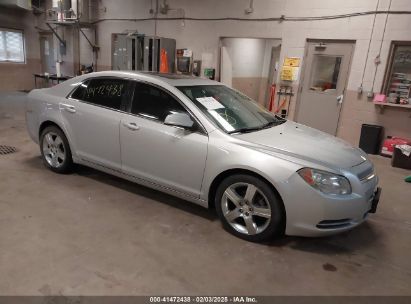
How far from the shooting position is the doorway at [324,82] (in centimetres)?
641

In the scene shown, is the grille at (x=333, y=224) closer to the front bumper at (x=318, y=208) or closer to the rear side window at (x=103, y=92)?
the front bumper at (x=318, y=208)

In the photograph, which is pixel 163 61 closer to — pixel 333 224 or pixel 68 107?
pixel 68 107

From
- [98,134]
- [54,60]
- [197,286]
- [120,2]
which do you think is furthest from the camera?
[54,60]

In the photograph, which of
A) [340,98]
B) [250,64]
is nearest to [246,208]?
[340,98]

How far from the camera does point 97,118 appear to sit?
3.35 metres

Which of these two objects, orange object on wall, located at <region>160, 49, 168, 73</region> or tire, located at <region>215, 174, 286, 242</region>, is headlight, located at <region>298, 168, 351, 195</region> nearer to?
tire, located at <region>215, 174, 286, 242</region>

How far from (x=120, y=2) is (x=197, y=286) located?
9.18 meters

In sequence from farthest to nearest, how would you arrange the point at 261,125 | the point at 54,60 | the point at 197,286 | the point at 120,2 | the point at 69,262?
the point at 54,60
the point at 120,2
the point at 261,125
the point at 69,262
the point at 197,286

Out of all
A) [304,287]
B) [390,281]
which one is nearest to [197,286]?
[304,287]

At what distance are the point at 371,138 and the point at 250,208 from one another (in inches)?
176

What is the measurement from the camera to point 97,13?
9.87 meters

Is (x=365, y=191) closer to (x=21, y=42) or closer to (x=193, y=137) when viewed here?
(x=193, y=137)

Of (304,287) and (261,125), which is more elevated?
(261,125)

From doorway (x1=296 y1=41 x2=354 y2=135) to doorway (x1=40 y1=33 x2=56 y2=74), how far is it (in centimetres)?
935
